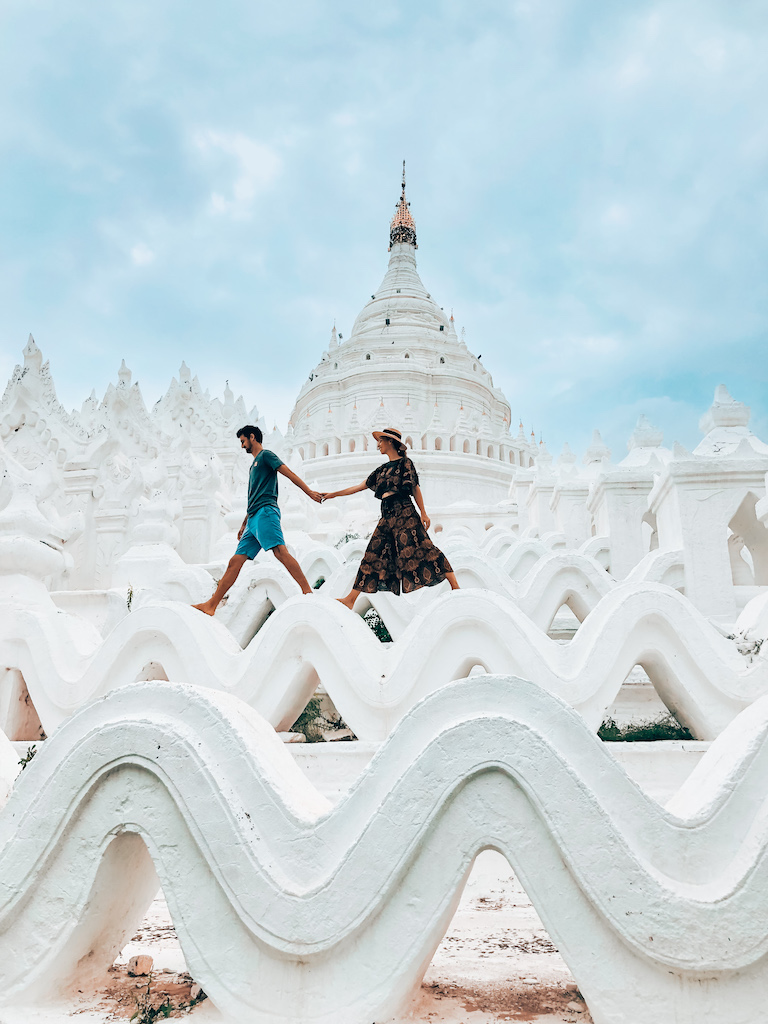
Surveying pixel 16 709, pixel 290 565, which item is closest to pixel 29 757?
pixel 16 709

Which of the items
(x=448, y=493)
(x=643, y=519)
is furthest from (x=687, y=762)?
(x=448, y=493)

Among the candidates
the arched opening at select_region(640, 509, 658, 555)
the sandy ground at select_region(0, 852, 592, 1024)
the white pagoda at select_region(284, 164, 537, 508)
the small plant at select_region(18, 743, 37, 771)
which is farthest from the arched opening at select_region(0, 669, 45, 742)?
the white pagoda at select_region(284, 164, 537, 508)

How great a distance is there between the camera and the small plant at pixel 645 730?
5.38 metres

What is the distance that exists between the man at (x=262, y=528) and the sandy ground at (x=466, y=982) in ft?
9.74

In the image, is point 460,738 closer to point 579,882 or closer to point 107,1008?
point 579,882

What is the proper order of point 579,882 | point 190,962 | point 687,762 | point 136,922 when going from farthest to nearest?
1. point 687,762
2. point 136,922
3. point 190,962
4. point 579,882

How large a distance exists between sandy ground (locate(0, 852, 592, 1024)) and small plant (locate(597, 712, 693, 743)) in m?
2.42

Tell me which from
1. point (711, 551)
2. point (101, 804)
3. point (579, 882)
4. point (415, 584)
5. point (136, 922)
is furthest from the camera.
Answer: point (711, 551)

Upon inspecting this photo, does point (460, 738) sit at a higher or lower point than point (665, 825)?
higher

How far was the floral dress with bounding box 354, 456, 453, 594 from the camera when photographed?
602 cm

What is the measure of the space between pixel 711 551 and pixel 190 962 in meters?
5.79

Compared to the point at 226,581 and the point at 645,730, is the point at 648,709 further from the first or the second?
the point at 226,581

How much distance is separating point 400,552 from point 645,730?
224 cm

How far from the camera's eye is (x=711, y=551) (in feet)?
22.2
